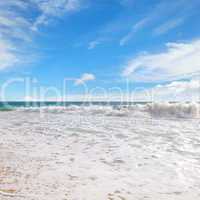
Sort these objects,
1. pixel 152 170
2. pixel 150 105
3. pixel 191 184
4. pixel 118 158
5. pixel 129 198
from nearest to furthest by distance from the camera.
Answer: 1. pixel 129 198
2. pixel 191 184
3. pixel 152 170
4. pixel 118 158
5. pixel 150 105

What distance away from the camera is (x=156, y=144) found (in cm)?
601

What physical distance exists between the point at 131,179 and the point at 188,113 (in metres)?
14.0

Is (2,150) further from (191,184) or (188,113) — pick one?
(188,113)

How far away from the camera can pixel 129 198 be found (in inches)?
111

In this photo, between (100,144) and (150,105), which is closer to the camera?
(100,144)

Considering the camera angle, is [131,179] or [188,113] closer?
[131,179]

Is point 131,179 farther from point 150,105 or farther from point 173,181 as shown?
point 150,105

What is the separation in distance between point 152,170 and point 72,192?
160 cm

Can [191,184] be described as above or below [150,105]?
below

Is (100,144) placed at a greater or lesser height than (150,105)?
lesser

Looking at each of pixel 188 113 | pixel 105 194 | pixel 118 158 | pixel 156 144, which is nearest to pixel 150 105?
pixel 188 113

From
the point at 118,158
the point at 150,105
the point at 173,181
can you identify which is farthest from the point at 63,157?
the point at 150,105

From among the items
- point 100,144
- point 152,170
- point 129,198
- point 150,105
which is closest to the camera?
point 129,198

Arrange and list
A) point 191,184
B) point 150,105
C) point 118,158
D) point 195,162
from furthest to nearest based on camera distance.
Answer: point 150,105, point 118,158, point 195,162, point 191,184
